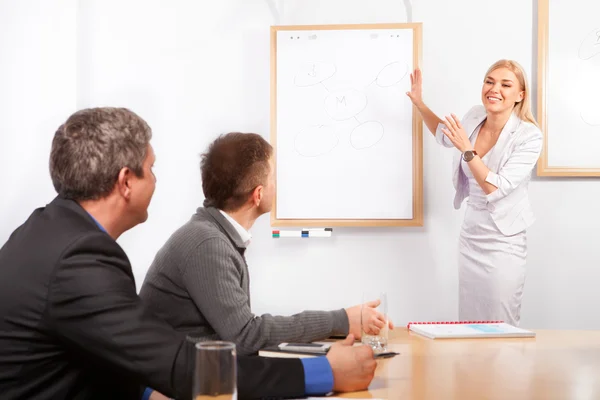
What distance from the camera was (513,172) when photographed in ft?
9.72

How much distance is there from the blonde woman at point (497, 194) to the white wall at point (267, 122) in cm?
41

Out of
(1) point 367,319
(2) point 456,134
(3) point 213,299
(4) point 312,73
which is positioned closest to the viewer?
(3) point 213,299

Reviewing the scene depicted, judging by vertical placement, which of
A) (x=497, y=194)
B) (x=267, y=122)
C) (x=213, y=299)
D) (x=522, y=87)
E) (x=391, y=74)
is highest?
(x=391, y=74)

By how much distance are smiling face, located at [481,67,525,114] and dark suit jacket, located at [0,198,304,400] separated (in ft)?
7.23

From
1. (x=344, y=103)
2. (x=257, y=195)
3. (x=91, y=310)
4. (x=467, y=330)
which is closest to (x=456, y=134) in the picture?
(x=344, y=103)

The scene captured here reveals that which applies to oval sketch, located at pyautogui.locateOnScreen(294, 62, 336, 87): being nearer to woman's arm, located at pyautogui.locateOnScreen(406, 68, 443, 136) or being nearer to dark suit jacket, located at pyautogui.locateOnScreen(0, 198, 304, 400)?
woman's arm, located at pyautogui.locateOnScreen(406, 68, 443, 136)

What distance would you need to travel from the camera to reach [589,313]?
352cm

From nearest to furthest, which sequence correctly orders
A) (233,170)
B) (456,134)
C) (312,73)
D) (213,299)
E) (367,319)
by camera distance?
(213,299) < (367,319) < (233,170) < (456,134) < (312,73)

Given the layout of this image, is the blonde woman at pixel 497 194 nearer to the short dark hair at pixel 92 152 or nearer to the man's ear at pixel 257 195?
the man's ear at pixel 257 195

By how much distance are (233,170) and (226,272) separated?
1.22 feet

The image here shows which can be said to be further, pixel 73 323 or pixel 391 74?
pixel 391 74

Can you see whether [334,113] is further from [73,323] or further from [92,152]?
[73,323]

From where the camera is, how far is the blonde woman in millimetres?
2977

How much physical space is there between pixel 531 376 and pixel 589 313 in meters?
2.30
